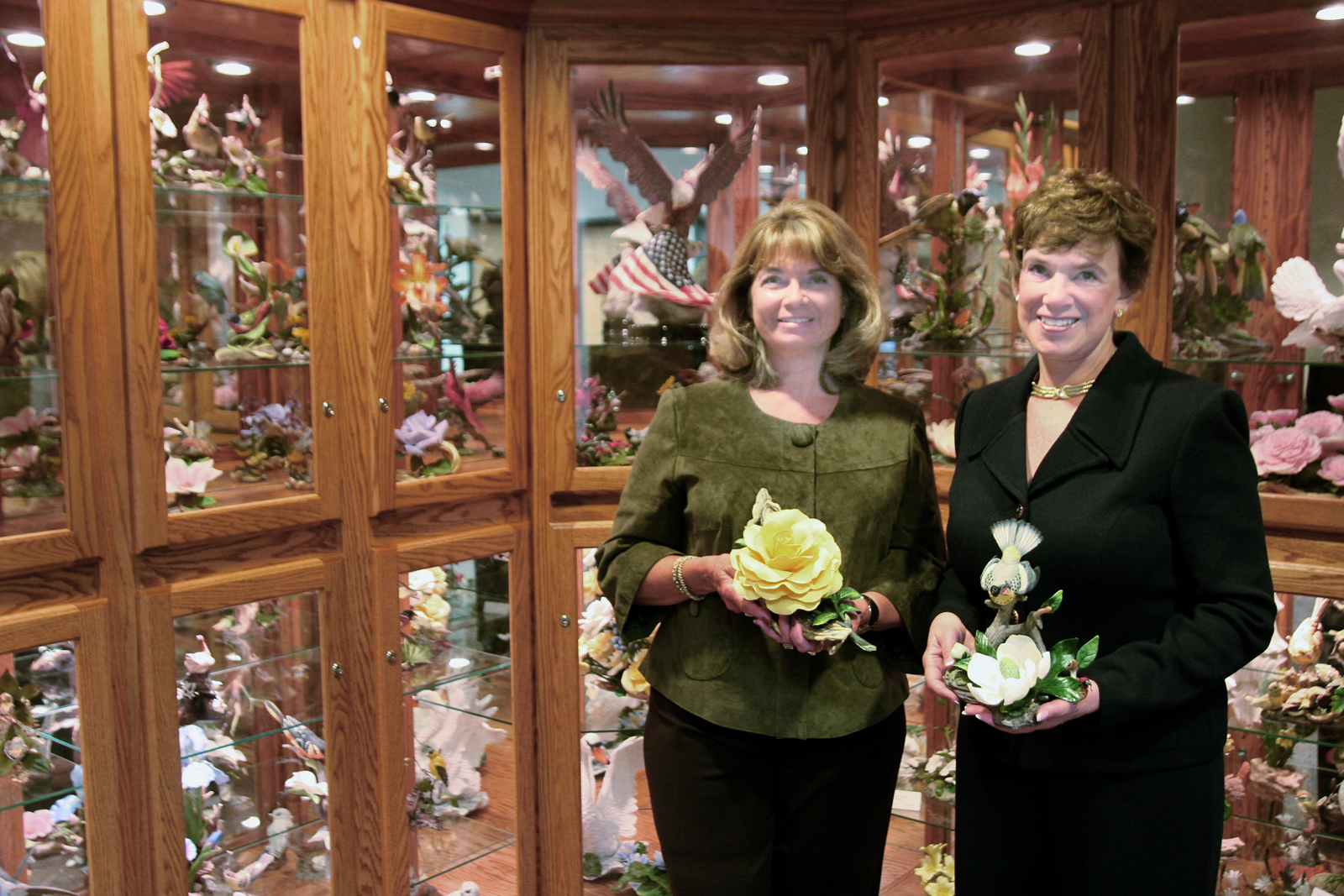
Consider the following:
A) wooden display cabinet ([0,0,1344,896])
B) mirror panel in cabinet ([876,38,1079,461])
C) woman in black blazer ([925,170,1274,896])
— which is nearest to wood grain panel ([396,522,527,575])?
wooden display cabinet ([0,0,1344,896])

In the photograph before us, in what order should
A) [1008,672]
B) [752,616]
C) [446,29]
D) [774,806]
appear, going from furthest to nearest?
[446,29], [774,806], [752,616], [1008,672]

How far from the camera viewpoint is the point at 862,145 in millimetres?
2643

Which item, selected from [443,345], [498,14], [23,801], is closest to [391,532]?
[443,345]

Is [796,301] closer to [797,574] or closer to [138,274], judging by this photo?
[797,574]

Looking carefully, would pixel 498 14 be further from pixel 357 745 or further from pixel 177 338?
pixel 357 745

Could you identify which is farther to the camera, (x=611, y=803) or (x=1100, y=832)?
(x=611, y=803)

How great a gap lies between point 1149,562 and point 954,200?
1.29m

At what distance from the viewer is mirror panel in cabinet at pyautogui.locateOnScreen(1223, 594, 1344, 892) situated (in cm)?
231

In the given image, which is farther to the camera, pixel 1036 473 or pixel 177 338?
pixel 177 338

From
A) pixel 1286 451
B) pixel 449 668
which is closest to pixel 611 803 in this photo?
pixel 449 668

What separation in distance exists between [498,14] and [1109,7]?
127 centimetres

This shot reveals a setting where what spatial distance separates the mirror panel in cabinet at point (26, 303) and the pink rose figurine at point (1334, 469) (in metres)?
2.29

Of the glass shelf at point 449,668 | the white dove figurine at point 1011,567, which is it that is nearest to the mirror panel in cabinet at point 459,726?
the glass shelf at point 449,668

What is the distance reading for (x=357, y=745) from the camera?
250cm
